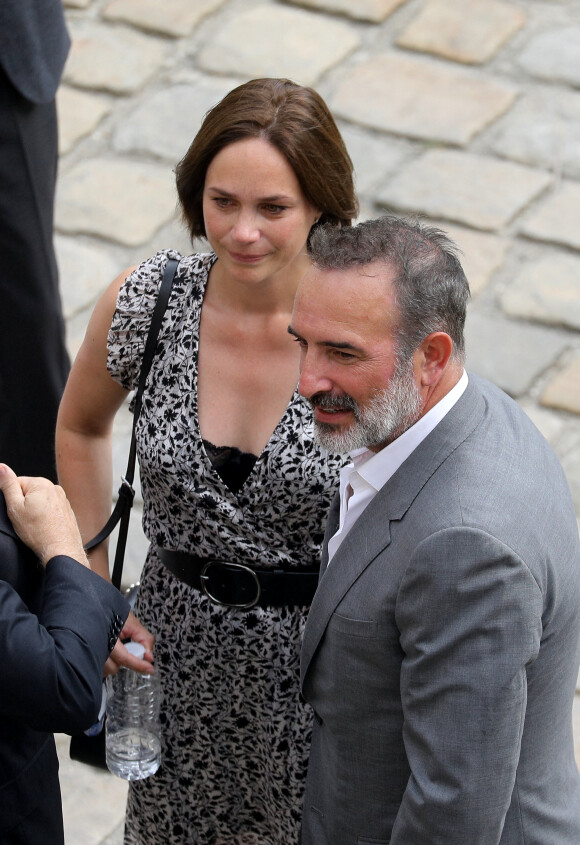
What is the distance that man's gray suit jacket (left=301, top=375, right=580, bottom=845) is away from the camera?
173cm

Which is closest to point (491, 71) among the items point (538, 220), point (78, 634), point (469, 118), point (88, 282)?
point (469, 118)

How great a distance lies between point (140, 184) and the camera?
539cm

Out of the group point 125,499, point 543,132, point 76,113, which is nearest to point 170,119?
point 76,113

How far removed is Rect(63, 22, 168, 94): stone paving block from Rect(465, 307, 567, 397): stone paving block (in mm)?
2297

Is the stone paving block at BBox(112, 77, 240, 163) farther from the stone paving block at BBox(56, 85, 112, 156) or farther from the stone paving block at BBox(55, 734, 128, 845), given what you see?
the stone paving block at BBox(55, 734, 128, 845)

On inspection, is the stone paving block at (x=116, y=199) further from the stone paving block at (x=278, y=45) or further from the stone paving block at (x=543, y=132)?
the stone paving block at (x=543, y=132)

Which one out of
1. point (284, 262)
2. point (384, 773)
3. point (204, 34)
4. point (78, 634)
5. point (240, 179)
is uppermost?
point (204, 34)

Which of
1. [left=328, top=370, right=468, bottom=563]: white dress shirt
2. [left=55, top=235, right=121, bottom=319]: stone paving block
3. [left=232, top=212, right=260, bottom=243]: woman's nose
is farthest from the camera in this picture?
[left=55, top=235, right=121, bottom=319]: stone paving block

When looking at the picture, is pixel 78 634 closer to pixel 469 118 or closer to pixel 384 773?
pixel 384 773

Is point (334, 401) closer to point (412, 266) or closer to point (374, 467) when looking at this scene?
point (374, 467)

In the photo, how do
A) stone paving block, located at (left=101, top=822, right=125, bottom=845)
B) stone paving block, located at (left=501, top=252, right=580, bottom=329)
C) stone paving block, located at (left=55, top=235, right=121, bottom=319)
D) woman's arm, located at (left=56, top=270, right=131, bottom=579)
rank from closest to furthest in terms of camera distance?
woman's arm, located at (left=56, top=270, right=131, bottom=579), stone paving block, located at (left=101, top=822, right=125, bottom=845), stone paving block, located at (left=501, top=252, right=580, bottom=329), stone paving block, located at (left=55, top=235, right=121, bottom=319)

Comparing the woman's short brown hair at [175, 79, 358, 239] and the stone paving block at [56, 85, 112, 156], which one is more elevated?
the stone paving block at [56, 85, 112, 156]

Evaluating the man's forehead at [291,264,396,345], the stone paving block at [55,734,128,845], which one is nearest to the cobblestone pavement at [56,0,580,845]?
the stone paving block at [55,734,128,845]

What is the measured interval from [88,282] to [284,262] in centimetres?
263
